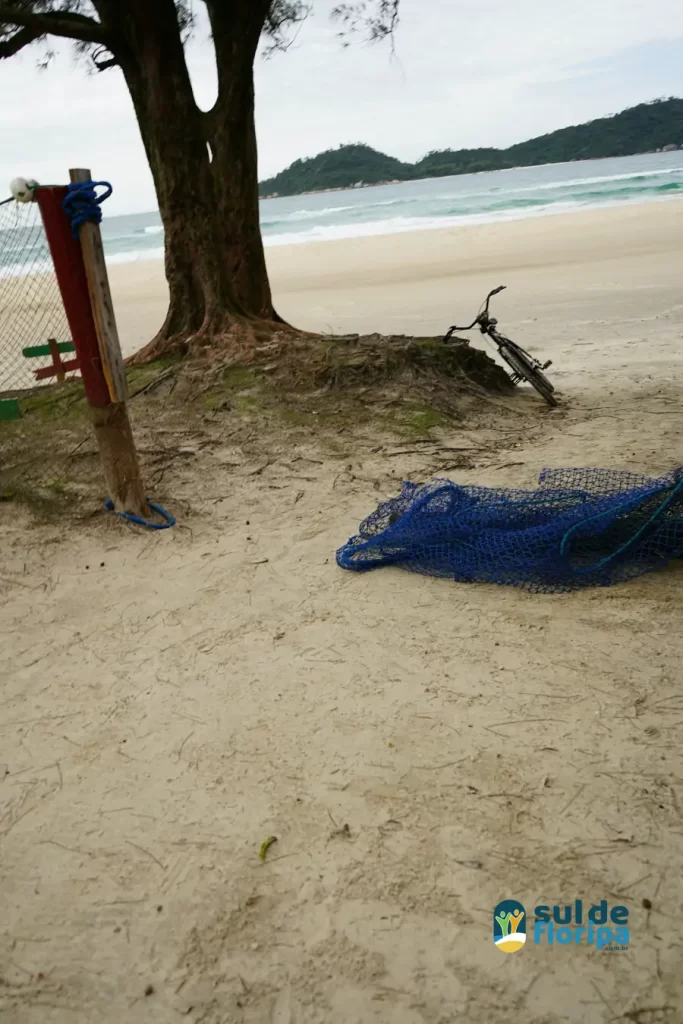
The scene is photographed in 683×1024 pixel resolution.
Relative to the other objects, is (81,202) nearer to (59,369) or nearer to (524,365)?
(59,369)

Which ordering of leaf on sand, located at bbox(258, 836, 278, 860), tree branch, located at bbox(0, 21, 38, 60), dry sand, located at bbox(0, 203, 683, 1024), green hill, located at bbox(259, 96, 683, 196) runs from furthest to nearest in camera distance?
green hill, located at bbox(259, 96, 683, 196) → tree branch, located at bbox(0, 21, 38, 60) → leaf on sand, located at bbox(258, 836, 278, 860) → dry sand, located at bbox(0, 203, 683, 1024)

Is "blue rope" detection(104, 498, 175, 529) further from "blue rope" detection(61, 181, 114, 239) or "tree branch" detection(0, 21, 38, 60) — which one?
"tree branch" detection(0, 21, 38, 60)

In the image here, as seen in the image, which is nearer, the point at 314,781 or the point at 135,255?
the point at 314,781

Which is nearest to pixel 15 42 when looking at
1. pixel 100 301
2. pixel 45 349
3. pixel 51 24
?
pixel 51 24

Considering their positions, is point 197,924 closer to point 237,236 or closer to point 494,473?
point 494,473

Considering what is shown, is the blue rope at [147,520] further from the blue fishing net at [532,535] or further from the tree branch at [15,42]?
A: the tree branch at [15,42]

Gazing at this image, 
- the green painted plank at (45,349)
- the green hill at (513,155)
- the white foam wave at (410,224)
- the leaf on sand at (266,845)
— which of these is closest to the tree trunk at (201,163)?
the green painted plank at (45,349)

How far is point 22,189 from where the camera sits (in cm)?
367

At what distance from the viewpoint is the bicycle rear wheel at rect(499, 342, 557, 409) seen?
6.44 m

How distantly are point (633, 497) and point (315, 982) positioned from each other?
257cm

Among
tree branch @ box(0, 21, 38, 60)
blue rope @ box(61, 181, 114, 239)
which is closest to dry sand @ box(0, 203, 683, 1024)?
blue rope @ box(61, 181, 114, 239)

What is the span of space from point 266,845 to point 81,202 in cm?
325

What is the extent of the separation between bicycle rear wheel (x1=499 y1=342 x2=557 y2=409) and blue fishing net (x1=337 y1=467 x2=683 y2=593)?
2587 millimetres
